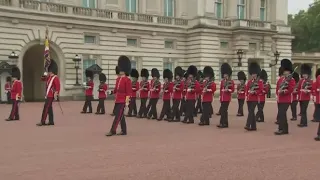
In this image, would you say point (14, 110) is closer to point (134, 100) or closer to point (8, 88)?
point (134, 100)

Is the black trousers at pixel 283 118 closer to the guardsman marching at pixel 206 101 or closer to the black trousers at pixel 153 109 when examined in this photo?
the guardsman marching at pixel 206 101

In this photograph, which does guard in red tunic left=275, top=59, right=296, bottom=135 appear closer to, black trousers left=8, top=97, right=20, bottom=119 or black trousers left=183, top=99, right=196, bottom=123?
black trousers left=183, top=99, right=196, bottom=123

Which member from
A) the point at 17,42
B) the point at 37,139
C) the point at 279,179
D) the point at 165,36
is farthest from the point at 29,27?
the point at 279,179

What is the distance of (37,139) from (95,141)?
133 centimetres

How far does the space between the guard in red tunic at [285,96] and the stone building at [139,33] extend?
58.2 feet

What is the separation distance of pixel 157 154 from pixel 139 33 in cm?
2399

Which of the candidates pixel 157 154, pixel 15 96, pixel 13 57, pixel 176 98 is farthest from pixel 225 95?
pixel 13 57

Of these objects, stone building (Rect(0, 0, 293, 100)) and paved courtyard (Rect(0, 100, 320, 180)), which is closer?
paved courtyard (Rect(0, 100, 320, 180))

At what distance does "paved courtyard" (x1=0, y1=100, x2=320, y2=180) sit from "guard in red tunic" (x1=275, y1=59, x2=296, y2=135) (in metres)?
0.27

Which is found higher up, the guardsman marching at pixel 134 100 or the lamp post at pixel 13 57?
the lamp post at pixel 13 57

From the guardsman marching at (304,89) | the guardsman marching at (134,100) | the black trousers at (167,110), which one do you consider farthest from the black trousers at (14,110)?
the guardsman marching at (304,89)

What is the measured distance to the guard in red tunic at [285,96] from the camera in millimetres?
11234

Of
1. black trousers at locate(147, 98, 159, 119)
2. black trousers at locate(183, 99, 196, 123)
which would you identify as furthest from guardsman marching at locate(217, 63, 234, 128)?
black trousers at locate(147, 98, 159, 119)

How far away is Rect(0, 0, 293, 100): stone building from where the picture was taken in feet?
87.1
